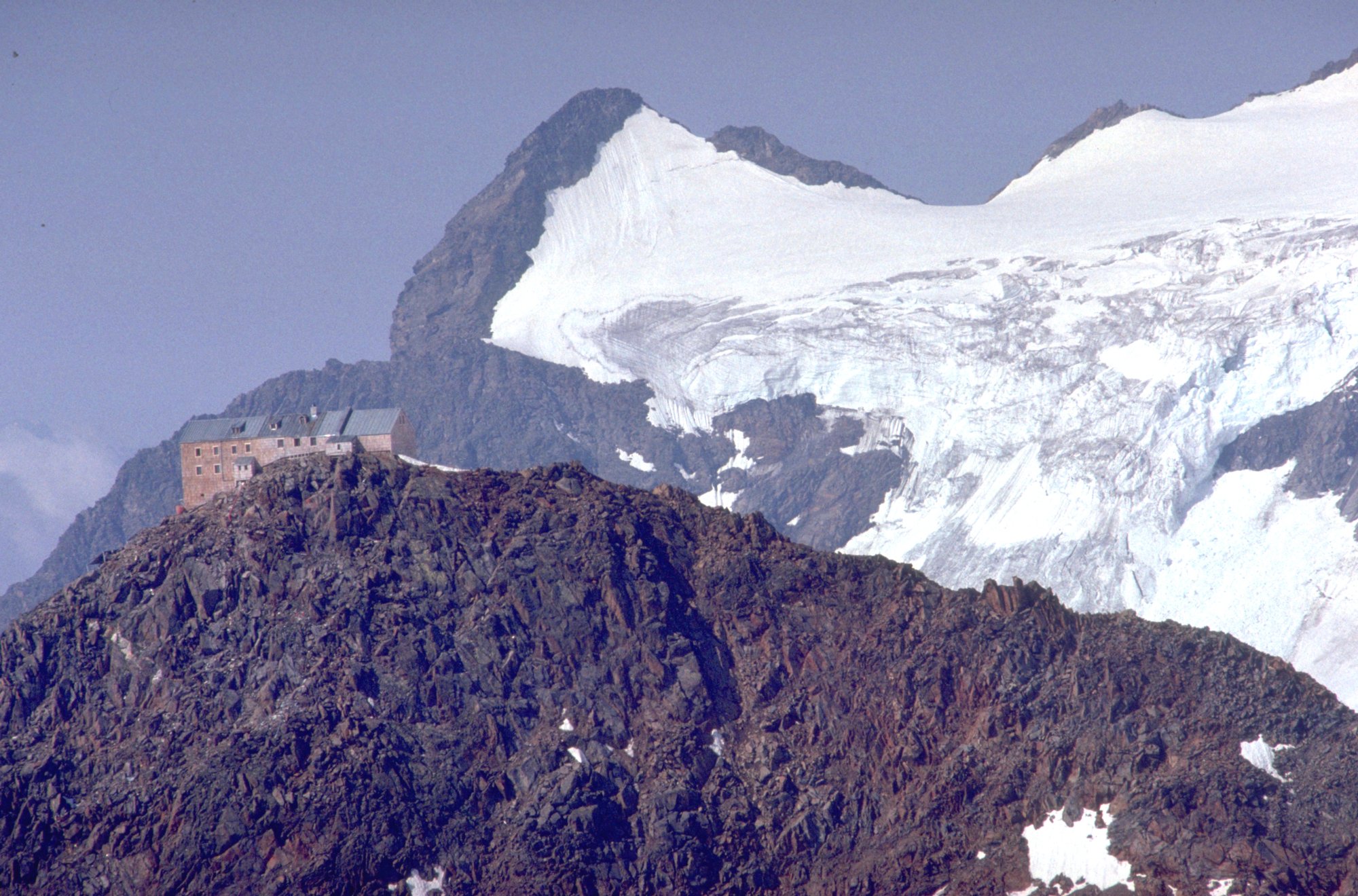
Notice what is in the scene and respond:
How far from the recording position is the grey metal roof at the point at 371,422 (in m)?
179

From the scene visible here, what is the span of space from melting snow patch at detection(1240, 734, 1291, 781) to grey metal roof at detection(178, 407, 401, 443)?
6670cm

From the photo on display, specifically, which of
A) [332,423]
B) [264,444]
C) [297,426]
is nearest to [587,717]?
[332,423]

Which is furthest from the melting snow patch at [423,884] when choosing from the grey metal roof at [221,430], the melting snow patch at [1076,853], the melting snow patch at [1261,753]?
the melting snow patch at [1261,753]

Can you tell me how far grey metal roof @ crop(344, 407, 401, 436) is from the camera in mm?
179125

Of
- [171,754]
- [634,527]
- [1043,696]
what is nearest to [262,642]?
[171,754]

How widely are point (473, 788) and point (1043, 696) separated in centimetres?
3819

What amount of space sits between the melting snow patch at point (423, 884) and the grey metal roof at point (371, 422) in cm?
4186

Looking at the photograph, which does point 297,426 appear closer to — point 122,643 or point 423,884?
point 122,643

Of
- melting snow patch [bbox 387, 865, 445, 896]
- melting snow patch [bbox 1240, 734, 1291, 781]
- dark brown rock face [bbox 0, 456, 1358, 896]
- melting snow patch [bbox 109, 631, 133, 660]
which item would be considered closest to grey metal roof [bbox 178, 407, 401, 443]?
dark brown rock face [bbox 0, 456, 1358, 896]

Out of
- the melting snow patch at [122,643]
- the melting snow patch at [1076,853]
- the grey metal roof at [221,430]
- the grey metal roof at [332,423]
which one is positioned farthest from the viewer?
the grey metal roof at [221,430]

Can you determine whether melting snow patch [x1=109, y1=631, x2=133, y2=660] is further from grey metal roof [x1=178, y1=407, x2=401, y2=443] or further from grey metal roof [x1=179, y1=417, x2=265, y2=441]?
grey metal roof [x1=179, y1=417, x2=265, y2=441]

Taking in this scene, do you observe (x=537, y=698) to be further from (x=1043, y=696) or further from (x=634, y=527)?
(x=1043, y=696)

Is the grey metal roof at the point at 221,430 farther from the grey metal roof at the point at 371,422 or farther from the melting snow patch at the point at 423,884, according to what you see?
the melting snow patch at the point at 423,884

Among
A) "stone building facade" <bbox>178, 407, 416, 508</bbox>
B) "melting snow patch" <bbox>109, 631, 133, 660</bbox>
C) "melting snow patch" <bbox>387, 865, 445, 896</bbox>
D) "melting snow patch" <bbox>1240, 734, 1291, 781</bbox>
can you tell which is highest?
"stone building facade" <bbox>178, 407, 416, 508</bbox>
